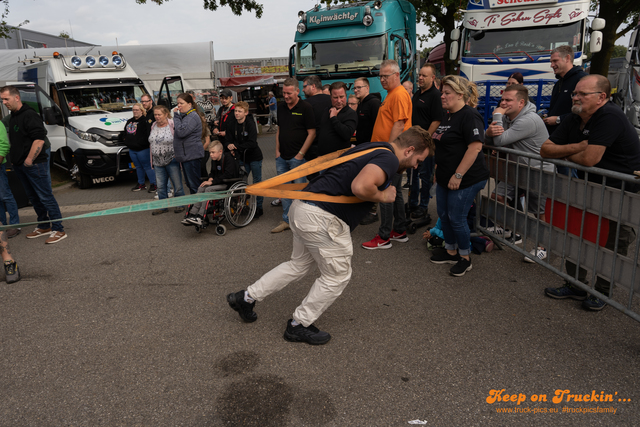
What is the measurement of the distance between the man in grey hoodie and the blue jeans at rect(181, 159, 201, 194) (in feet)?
14.1

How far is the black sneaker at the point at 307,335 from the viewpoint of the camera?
335cm

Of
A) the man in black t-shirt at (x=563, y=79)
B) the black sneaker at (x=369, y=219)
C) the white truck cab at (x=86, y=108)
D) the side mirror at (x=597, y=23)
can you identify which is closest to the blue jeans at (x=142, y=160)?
the white truck cab at (x=86, y=108)

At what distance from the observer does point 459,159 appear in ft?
14.1

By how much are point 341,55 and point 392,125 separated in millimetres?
6971

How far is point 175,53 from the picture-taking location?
17.0 metres

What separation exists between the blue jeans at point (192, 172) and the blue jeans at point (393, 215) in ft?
10.3

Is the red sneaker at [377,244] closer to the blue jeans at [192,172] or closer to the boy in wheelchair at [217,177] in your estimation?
the boy in wheelchair at [217,177]

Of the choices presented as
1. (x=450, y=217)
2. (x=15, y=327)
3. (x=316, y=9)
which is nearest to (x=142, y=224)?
(x=15, y=327)

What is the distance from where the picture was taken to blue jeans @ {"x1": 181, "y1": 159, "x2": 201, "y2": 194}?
6.95 m

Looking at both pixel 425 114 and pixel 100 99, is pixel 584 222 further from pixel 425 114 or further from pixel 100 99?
pixel 100 99

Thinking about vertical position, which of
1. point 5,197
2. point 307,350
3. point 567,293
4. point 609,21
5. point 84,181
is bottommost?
point 307,350

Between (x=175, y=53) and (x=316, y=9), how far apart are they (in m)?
7.22

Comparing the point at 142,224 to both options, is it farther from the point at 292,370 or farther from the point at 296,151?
the point at 292,370

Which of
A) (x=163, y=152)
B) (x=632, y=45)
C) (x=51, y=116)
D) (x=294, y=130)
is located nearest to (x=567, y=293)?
(x=294, y=130)
